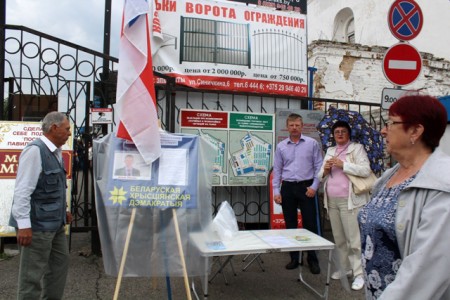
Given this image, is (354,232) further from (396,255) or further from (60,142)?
(60,142)

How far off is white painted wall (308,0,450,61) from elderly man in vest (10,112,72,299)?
11348mm

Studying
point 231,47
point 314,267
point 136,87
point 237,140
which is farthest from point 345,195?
point 231,47

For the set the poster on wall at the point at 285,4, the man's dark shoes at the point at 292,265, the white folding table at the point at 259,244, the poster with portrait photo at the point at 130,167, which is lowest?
the man's dark shoes at the point at 292,265

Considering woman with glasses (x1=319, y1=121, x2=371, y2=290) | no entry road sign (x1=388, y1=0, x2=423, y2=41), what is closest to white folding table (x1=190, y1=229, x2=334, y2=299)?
woman with glasses (x1=319, y1=121, x2=371, y2=290)

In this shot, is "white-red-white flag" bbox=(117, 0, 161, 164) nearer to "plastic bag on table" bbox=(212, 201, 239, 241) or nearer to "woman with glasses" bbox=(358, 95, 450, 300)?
"plastic bag on table" bbox=(212, 201, 239, 241)

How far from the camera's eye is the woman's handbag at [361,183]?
13.5ft

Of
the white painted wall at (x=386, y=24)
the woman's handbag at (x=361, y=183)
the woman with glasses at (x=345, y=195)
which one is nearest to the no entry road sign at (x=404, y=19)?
the woman with glasses at (x=345, y=195)

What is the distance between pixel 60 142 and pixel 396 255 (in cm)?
262

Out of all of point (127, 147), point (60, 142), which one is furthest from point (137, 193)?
point (60, 142)

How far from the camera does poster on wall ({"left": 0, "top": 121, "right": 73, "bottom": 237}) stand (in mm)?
4539

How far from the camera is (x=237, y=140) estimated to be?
574 cm

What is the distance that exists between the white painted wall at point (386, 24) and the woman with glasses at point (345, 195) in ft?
29.5

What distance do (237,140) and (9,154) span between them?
9.75 ft

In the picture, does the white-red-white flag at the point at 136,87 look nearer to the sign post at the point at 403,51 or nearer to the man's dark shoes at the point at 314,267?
the man's dark shoes at the point at 314,267
